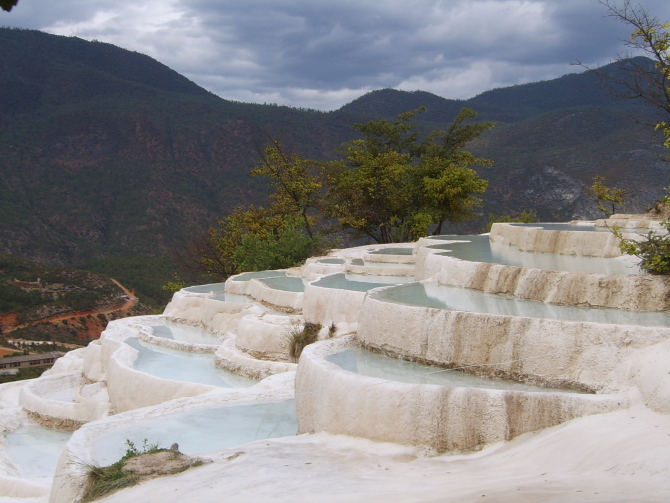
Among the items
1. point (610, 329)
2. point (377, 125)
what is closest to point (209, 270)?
point (377, 125)

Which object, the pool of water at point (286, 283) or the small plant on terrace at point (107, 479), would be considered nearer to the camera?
the small plant on terrace at point (107, 479)

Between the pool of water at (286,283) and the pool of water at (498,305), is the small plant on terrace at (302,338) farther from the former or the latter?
the pool of water at (286,283)

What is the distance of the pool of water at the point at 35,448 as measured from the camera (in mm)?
11328

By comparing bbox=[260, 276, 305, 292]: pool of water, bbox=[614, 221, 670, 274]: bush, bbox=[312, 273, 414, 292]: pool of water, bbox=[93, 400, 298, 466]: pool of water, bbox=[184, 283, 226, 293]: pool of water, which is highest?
bbox=[614, 221, 670, 274]: bush

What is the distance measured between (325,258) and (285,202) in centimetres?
838

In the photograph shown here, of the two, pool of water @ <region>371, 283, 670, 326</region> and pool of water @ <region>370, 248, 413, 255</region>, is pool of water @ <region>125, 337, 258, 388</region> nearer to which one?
pool of water @ <region>371, 283, 670, 326</region>

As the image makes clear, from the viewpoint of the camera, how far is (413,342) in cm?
797

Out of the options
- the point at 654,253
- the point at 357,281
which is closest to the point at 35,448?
the point at 357,281

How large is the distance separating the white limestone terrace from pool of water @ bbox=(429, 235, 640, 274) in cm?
16

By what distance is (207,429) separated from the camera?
8.20m

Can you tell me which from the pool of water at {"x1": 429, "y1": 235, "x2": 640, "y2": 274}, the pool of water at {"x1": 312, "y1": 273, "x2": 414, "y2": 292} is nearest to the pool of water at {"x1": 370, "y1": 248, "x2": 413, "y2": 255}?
the pool of water at {"x1": 429, "y1": 235, "x2": 640, "y2": 274}

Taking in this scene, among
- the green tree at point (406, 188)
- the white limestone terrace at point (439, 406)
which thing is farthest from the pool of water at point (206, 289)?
the green tree at point (406, 188)

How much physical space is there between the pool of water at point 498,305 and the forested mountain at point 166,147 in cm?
3172

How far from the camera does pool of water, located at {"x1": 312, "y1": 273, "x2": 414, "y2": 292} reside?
12.7 m
